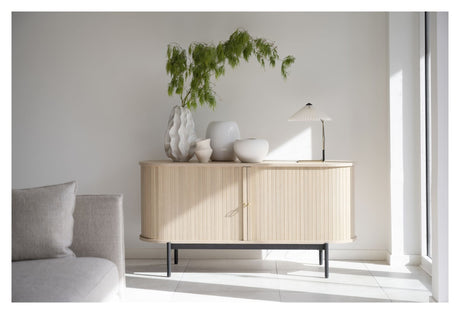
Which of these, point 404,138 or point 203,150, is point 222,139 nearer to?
point 203,150

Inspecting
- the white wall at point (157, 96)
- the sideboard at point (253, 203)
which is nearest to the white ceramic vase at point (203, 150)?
the sideboard at point (253, 203)

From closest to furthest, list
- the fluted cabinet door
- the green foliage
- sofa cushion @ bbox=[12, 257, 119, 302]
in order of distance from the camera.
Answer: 1. sofa cushion @ bbox=[12, 257, 119, 302]
2. the fluted cabinet door
3. the green foliage

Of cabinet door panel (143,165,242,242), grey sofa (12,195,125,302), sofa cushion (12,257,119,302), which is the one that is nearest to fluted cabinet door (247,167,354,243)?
cabinet door panel (143,165,242,242)

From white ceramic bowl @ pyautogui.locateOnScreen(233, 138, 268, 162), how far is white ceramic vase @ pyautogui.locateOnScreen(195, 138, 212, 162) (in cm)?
A: 21

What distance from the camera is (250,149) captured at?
12.3ft

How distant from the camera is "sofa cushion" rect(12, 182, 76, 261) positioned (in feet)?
8.28

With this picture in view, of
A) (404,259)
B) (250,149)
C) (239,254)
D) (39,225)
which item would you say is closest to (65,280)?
(39,225)

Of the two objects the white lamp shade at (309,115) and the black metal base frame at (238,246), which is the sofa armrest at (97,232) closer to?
the black metal base frame at (238,246)

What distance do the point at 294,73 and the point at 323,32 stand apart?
1.33ft

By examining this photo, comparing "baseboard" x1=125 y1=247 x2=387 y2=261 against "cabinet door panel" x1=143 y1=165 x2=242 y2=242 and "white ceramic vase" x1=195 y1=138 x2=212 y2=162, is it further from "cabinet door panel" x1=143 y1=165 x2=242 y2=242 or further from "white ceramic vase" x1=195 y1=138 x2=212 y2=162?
"white ceramic vase" x1=195 y1=138 x2=212 y2=162

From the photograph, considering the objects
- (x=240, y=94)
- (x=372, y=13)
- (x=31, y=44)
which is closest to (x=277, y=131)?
(x=240, y=94)

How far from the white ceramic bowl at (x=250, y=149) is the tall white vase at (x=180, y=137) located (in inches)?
14.1

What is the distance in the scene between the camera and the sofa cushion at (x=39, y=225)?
2.52m

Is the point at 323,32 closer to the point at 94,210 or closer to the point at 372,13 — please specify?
the point at 372,13
